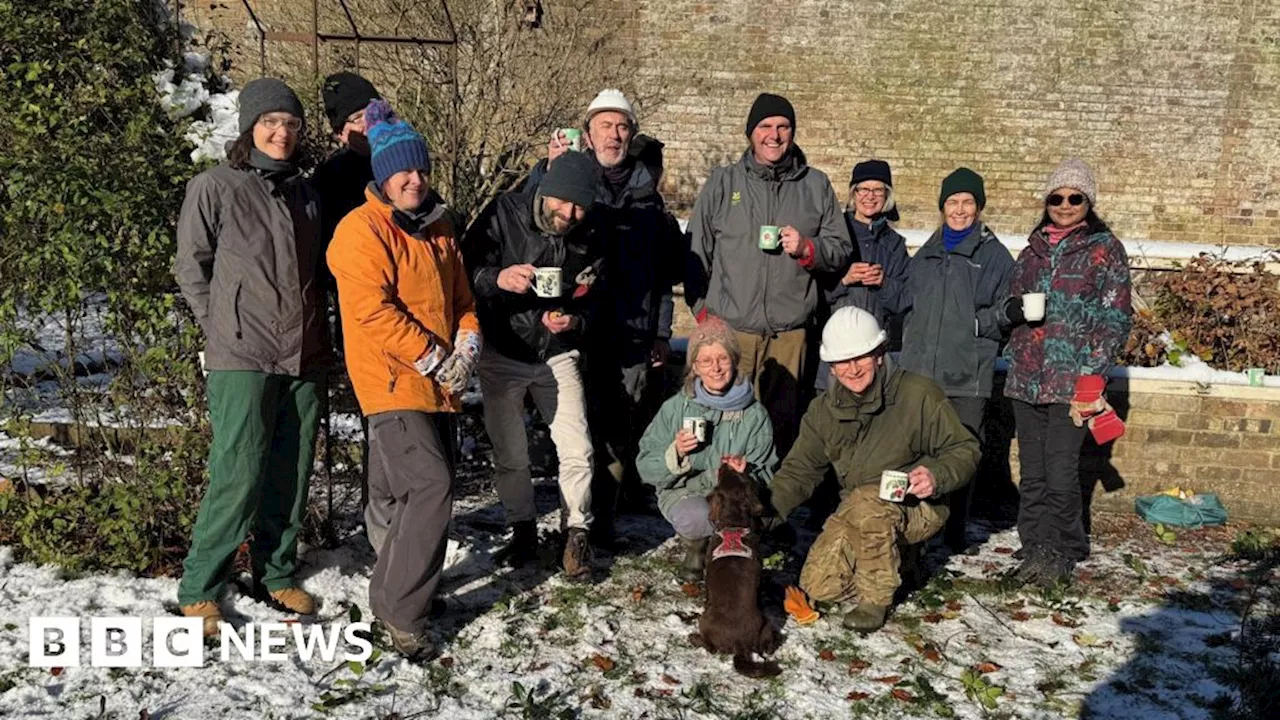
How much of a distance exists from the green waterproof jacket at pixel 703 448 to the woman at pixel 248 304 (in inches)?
60.9

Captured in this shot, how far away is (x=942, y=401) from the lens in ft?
14.1

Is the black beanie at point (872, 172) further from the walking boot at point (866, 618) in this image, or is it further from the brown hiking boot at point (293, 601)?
the brown hiking boot at point (293, 601)

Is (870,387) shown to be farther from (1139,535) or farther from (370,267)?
(1139,535)

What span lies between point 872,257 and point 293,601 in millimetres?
3356

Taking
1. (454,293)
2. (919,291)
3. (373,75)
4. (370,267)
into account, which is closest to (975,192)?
(919,291)

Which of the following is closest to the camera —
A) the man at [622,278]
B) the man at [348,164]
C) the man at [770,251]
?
the man at [348,164]

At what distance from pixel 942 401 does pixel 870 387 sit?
357 millimetres

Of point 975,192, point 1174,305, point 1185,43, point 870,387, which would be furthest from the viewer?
point 1185,43

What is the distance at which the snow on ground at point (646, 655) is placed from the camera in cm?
343

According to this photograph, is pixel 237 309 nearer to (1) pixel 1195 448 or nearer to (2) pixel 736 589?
(2) pixel 736 589

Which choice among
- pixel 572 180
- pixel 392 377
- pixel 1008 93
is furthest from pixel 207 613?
pixel 1008 93

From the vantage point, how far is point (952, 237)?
16.4ft

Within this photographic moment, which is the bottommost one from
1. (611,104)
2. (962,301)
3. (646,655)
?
(646,655)

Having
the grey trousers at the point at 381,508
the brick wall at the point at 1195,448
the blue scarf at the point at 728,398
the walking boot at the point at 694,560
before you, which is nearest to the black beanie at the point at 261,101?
the grey trousers at the point at 381,508
